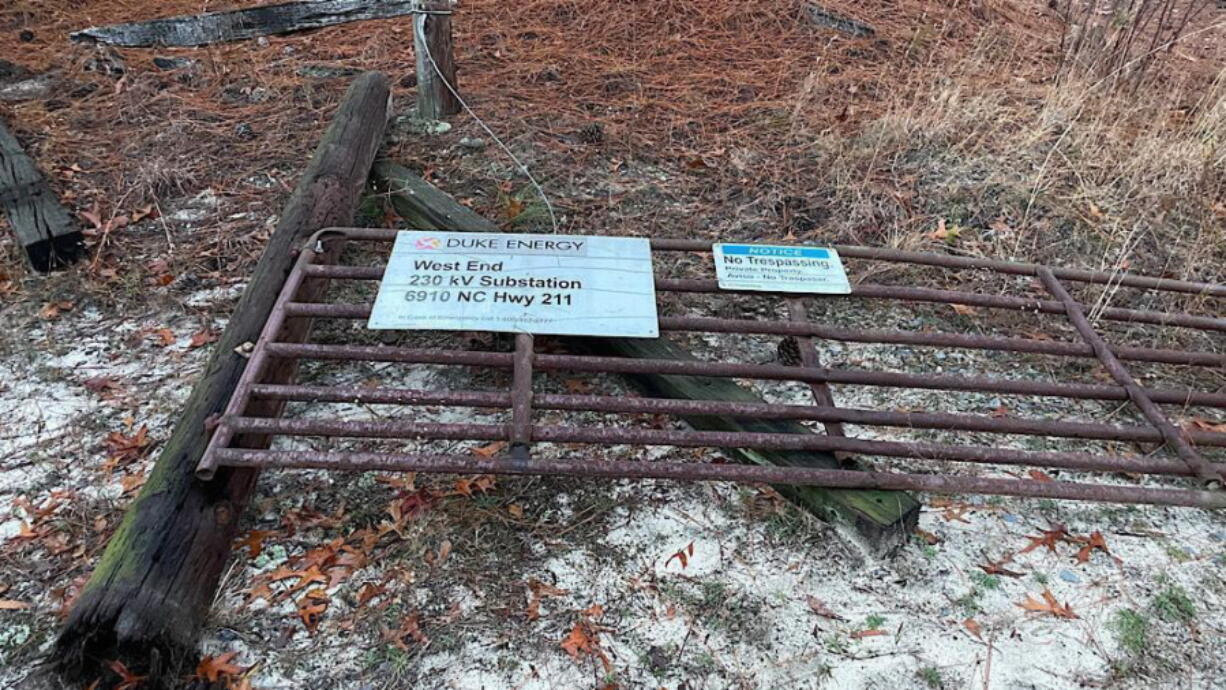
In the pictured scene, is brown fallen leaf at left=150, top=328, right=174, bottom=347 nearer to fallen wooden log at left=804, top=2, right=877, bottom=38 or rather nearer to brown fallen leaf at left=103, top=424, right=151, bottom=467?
brown fallen leaf at left=103, top=424, right=151, bottom=467

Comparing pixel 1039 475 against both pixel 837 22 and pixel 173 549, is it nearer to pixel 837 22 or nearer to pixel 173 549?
pixel 173 549

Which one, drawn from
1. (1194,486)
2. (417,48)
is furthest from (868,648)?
(417,48)

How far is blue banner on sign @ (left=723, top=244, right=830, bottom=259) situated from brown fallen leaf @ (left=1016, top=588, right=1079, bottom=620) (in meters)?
1.34

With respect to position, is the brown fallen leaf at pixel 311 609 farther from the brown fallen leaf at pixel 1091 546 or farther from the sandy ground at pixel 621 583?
the brown fallen leaf at pixel 1091 546

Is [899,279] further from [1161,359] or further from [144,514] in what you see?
[144,514]

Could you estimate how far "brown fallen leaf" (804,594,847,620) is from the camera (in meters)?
2.03

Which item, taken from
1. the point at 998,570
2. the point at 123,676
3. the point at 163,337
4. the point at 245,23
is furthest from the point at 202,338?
the point at 998,570

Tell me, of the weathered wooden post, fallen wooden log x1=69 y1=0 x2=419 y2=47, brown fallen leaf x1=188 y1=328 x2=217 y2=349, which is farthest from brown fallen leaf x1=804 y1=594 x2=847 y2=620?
fallen wooden log x1=69 y1=0 x2=419 y2=47

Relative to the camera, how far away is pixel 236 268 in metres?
3.27

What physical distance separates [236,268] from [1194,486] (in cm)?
362

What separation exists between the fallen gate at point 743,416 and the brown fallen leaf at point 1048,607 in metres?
0.28

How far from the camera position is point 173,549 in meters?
1.89

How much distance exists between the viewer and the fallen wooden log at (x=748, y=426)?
83.2 inches

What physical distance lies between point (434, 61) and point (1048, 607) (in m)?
3.71
